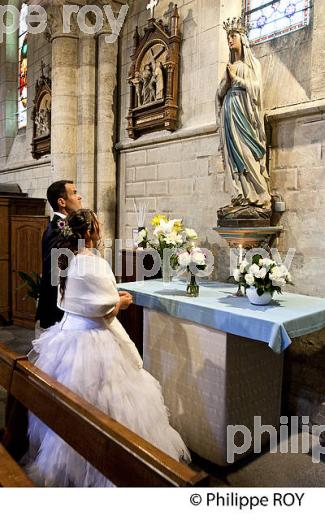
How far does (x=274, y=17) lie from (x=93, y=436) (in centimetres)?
358

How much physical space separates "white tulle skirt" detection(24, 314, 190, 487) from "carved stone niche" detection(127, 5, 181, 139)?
9.02 feet

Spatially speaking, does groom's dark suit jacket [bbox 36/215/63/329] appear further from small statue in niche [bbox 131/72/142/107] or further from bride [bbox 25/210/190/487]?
small statue in niche [bbox 131/72/142/107]

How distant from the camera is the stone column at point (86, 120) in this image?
5203 mm

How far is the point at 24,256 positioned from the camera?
6105mm

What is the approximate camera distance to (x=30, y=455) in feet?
7.78

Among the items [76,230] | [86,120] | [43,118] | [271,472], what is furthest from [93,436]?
[43,118]

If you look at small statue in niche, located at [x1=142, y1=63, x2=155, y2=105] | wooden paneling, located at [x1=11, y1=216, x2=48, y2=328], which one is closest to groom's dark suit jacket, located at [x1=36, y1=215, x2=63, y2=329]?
small statue in niche, located at [x1=142, y1=63, x2=155, y2=105]

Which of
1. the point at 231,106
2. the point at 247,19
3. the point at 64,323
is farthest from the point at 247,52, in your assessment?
the point at 64,323

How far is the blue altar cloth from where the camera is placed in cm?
238

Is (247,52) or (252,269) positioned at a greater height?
(247,52)

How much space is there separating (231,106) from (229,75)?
0.77ft

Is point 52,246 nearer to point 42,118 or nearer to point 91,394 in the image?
point 91,394
